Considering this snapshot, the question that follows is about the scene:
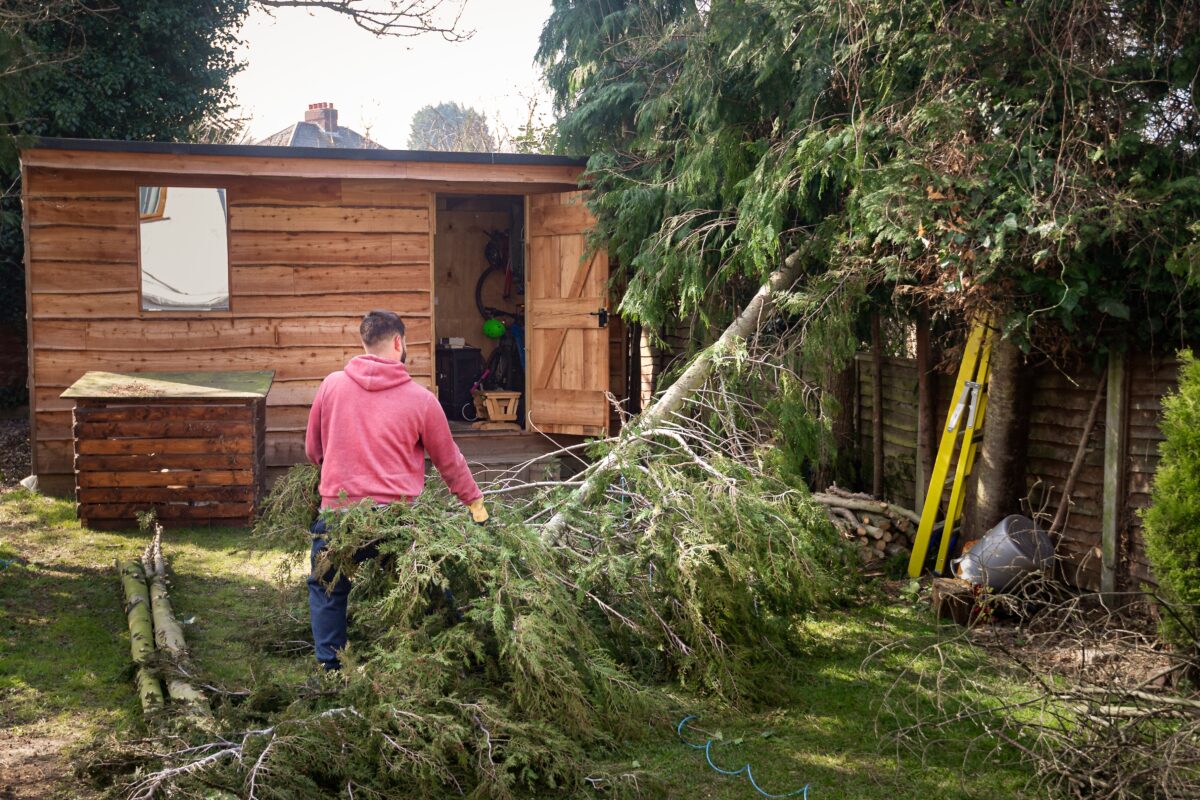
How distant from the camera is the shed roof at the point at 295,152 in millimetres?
9312

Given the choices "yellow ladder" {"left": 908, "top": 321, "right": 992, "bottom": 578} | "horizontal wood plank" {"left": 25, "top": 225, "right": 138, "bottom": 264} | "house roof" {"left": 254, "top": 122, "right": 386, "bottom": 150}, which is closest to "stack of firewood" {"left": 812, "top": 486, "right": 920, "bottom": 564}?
"yellow ladder" {"left": 908, "top": 321, "right": 992, "bottom": 578}

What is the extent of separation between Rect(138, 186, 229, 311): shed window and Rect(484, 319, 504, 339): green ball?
13.1 ft

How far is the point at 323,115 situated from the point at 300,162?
56.0 ft

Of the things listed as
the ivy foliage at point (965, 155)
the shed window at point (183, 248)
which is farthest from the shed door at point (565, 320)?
the shed window at point (183, 248)

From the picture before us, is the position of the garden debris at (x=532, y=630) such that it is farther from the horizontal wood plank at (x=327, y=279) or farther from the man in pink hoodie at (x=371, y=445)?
the horizontal wood plank at (x=327, y=279)

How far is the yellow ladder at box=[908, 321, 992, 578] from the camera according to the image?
7.02m

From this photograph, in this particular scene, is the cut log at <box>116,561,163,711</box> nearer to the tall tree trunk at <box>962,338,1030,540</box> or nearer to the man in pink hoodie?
the man in pink hoodie

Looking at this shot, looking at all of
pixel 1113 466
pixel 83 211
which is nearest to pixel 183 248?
pixel 83 211

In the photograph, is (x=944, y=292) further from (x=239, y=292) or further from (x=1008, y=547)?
(x=239, y=292)

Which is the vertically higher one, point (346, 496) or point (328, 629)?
point (346, 496)

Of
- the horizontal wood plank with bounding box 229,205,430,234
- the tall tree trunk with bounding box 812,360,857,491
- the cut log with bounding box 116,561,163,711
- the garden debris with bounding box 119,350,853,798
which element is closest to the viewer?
the garden debris with bounding box 119,350,853,798

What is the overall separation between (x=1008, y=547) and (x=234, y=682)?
4.27m

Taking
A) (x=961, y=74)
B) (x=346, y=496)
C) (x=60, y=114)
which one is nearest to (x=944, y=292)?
(x=961, y=74)

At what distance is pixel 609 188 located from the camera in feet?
32.8
